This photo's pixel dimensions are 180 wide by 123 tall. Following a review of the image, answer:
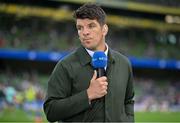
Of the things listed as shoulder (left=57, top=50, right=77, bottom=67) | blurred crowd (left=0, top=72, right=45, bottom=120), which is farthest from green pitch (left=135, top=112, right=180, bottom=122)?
shoulder (left=57, top=50, right=77, bottom=67)

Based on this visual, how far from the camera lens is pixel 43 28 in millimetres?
17234

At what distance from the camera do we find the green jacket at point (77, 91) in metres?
2.28

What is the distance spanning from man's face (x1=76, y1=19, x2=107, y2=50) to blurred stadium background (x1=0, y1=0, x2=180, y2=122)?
11988mm

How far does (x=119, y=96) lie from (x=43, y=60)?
1390 centimetres

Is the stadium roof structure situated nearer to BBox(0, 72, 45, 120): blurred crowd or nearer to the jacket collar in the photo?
BBox(0, 72, 45, 120): blurred crowd

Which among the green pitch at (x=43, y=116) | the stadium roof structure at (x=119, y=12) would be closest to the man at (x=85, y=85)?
the green pitch at (x=43, y=116)

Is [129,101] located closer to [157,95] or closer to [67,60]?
[67,60]

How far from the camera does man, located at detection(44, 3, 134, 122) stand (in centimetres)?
228

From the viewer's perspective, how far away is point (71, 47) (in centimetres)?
1720

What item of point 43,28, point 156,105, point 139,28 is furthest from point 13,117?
point 139,28

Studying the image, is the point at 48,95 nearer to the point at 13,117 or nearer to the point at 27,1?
the point at 13,117

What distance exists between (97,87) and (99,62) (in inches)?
5.4

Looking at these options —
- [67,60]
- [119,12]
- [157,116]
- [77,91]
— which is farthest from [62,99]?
[119,12]

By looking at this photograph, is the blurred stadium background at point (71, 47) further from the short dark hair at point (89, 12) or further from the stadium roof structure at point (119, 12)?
the short dark hair at point (89, 12)
